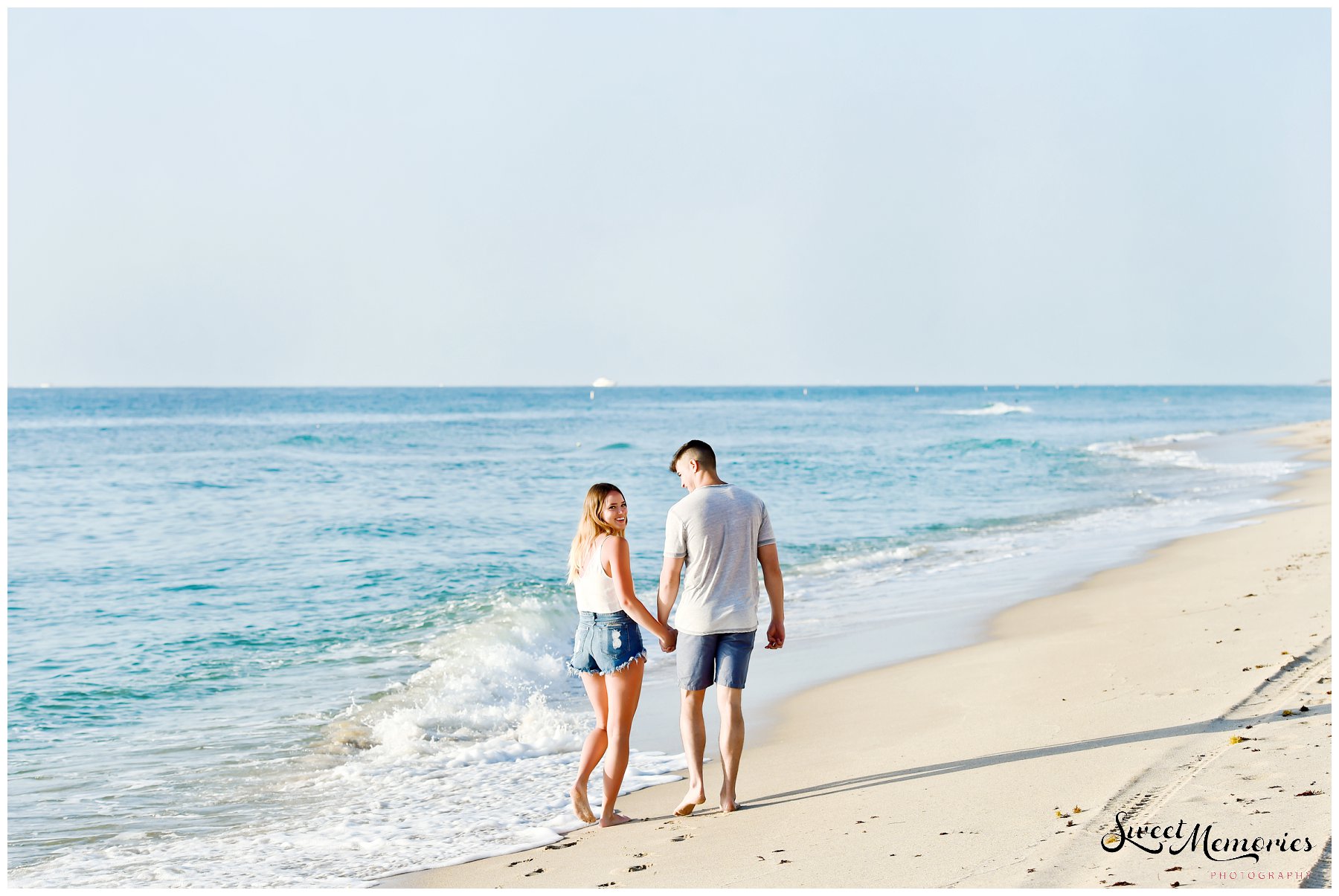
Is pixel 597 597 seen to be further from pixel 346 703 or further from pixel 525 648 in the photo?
pixel 525 648

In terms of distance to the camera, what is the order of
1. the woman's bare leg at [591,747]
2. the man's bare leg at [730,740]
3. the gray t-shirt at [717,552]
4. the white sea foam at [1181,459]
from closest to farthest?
the gray t-shirt at [717,552], the man's bare leg at [730,740], the woman's bare leg at [591,747], the white sea foam at [1181,459]

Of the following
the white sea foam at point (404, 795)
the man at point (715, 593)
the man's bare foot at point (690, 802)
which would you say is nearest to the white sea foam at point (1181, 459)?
the white sea foam at point (404, 795)

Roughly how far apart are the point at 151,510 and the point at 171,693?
15347 mm

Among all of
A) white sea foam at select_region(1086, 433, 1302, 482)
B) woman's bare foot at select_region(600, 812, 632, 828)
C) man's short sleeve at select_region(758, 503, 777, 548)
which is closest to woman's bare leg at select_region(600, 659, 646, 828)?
woman's bare foot at select_region(600, 812, 632, 828)

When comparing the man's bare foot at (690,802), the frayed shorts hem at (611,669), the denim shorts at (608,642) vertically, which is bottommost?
the man's bare foot at (690,802)

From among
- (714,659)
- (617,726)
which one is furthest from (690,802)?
(714,659)

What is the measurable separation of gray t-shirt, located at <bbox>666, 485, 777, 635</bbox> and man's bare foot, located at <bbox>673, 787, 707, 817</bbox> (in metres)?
0.79

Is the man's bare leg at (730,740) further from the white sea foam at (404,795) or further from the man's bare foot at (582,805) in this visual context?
the white sea foam at (404,795)

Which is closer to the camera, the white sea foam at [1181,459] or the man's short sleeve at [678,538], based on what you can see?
the man's short sleeve at [678,538]

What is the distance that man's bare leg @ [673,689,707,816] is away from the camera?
16.0ft

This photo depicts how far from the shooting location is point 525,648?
32.0 feet

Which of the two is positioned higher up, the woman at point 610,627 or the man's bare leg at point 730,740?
the woman at point 610,627

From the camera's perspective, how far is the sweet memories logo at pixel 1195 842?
11.9 ft

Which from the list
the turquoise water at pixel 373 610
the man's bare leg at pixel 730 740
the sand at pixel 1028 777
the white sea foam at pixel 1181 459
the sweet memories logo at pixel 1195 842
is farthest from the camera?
the white sea foam at pixel 1181 459
